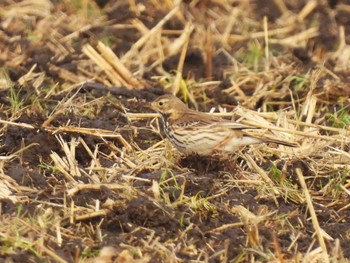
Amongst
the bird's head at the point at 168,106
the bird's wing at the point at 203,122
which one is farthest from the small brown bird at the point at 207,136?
the bird's head at the point at 168,106

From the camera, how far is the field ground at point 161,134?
23.7ft

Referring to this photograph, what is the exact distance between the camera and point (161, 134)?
31.0 ft

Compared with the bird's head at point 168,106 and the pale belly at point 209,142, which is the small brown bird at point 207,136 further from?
the bird's head at point 168,106

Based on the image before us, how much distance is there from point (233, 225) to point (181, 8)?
583 centimetres

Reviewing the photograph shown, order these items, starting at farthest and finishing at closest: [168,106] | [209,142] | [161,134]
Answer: [161,134] → [168,106] → [209,142]

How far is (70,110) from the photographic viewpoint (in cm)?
952

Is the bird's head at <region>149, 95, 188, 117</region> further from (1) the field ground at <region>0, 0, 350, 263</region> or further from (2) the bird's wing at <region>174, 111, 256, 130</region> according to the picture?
(1) the field ground at <region>0, 0, 350, 263</region>

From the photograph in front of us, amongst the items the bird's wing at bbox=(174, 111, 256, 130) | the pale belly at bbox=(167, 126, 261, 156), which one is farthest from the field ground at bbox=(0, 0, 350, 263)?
the bird's wing at bbox=(174, 111, 256, 130)

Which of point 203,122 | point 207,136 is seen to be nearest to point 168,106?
point 203,122

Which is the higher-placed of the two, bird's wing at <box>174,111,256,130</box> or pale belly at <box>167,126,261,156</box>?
bird's wing at <box>174,111,256,130</box>

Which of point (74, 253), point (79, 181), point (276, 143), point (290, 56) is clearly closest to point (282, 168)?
point (276, 143)

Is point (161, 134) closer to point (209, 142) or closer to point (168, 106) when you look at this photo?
point (168, 106)

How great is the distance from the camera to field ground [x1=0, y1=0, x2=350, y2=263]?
23.7 ft

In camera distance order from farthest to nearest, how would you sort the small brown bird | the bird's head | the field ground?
the bird's head → the small brown bird → the field ground
